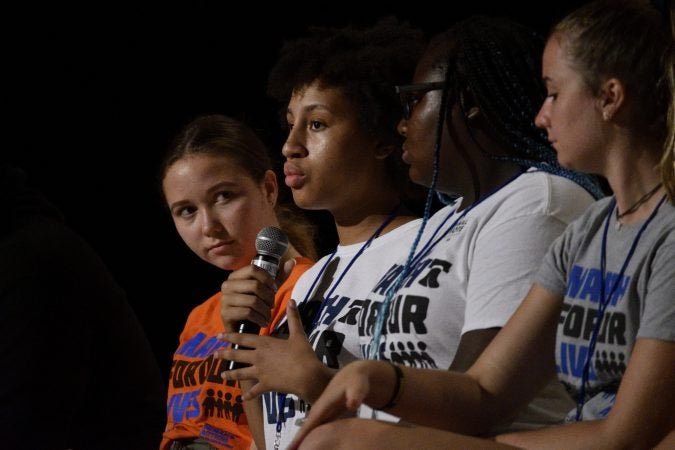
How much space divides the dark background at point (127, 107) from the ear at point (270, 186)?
642 mm

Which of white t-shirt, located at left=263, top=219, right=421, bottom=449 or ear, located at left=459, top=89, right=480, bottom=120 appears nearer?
ear, located at left=459, top=89, right=480, bottom=120

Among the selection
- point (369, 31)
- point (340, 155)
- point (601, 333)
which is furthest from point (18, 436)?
point (601, 333)

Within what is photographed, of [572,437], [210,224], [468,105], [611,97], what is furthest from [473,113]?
[210,224]

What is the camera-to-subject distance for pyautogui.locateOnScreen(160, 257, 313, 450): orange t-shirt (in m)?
2.14

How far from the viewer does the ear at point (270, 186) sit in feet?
8.19

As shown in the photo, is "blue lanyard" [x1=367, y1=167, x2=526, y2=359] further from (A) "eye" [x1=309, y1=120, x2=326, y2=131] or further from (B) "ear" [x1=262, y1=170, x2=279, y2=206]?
(B) "ear" [x1=262, y1=170, x2=279, y2=206]

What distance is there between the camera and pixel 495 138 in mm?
1660

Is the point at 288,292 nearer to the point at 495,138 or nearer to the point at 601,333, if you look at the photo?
the point at 495,138

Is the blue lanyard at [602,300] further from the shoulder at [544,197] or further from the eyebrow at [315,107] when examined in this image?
the eyebrow at [315,107]

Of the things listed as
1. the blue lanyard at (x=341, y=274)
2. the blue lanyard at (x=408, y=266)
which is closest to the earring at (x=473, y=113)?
the blue lanyard at (x=408, y=266)

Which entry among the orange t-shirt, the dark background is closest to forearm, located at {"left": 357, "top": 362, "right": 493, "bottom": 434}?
the orange t-shirt

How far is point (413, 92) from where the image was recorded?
171 centimetres

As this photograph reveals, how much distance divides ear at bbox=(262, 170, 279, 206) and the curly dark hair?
311 mm

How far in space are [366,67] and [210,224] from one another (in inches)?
23.1
